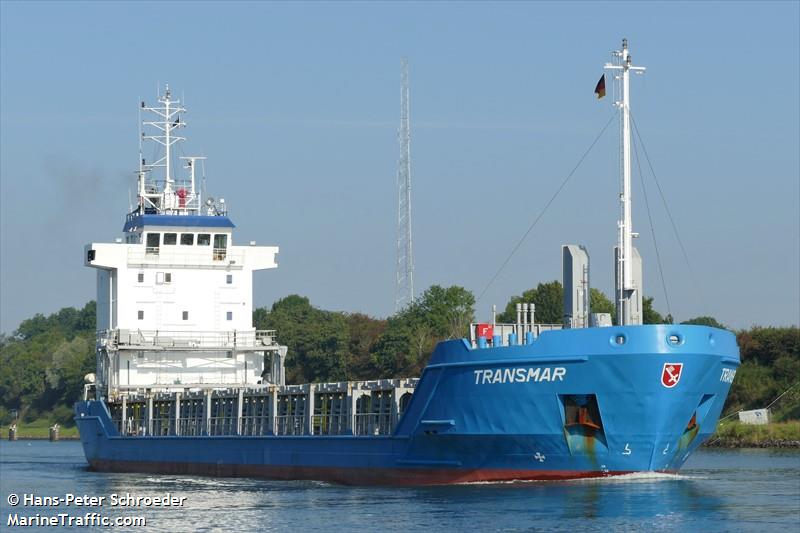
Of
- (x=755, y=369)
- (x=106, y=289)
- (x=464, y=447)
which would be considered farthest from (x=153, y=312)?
(x=755, y=369)

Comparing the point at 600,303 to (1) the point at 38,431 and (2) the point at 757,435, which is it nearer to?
(2) the point at 757,435

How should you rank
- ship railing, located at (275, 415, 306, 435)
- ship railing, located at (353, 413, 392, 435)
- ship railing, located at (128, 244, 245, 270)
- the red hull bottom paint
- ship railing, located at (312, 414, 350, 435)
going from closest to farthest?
the red hull bottom paint → ship railing, located at (353, 413, 392, 435) → ship railing, located at (312, 414, 350, 435) → ship railing, located at (275, 415, 306, 435) → ship railing, located at (128, 244, 245, 270)

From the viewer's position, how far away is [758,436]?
187 feet

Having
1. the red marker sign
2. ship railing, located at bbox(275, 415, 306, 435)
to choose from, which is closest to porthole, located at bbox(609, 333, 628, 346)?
the red marker sign

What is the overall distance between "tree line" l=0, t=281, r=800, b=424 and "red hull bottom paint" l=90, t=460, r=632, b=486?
6.30 m

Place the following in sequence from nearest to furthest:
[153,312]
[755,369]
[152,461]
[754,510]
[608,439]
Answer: [754,510] < [608,439] < [152,461] < [153,312] < [755,369]

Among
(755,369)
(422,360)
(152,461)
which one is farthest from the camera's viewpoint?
(422,360)

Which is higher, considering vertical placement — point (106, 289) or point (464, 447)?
point (106, 289)

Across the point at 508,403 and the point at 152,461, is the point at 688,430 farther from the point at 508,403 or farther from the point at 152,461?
the point at 152,461

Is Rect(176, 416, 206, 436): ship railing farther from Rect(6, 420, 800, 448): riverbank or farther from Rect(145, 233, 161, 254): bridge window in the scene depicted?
Rect(6, 420, 800, 448): riverbank

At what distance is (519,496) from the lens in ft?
100

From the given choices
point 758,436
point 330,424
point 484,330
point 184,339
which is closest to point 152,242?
point 184,339

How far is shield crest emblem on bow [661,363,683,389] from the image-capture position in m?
31.1

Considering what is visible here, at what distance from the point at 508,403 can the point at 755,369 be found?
3642 centimetres
